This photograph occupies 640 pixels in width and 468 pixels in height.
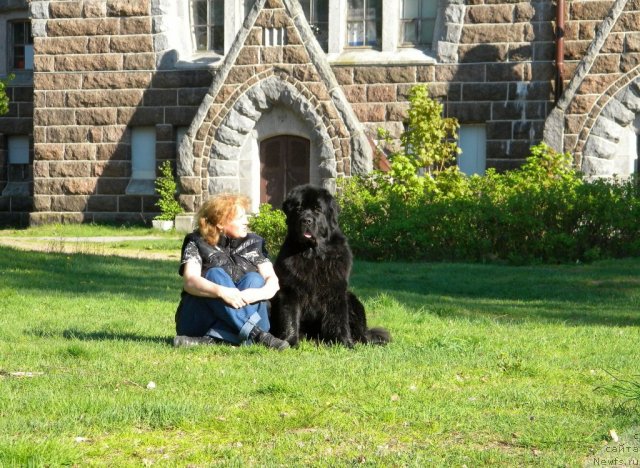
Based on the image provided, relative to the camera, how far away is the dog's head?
29.4 feet

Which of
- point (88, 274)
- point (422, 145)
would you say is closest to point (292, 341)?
point (88, 274)

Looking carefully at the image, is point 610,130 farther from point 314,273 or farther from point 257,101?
point 314,273

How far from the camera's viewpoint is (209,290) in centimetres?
870

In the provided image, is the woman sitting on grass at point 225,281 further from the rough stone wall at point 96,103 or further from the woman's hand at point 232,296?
the rough stone wall at point 96,103

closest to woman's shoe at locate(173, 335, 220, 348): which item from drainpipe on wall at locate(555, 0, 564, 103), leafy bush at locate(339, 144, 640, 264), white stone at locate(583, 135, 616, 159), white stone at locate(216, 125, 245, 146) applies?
leafy bush at locate(339, 144, 640, 264)

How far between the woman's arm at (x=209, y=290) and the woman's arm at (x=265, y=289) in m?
0.05

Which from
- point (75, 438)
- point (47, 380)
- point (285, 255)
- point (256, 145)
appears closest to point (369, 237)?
point (256, 145)

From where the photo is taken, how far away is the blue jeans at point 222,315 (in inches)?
348

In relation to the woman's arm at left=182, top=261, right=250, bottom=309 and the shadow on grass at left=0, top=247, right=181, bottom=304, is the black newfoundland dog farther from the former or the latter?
the shadow on grass at left=0, top=247, right=181, bottom=304

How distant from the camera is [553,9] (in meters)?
23.9

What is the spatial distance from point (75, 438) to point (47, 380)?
1645 mm

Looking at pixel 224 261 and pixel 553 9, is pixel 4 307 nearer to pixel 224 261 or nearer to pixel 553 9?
pixel 224 261

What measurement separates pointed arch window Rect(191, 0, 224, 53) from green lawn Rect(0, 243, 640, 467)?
48.3 feet

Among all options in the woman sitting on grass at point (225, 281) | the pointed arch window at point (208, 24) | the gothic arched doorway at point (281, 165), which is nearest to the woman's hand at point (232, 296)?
the woman sitting on grass at point (225, 281)
